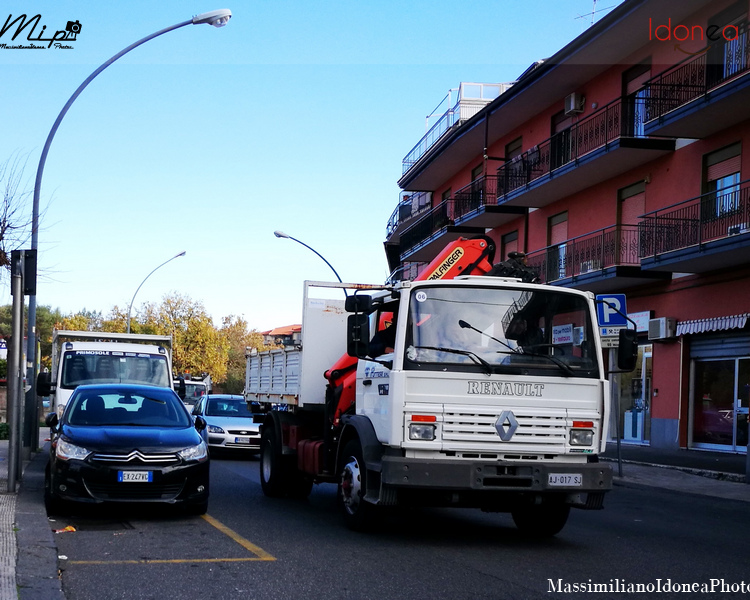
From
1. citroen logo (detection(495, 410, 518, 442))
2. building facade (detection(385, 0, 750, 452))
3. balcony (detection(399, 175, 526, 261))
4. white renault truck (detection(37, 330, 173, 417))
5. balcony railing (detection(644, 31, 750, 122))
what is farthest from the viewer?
balcony (detection(399, 175, 526, 261))

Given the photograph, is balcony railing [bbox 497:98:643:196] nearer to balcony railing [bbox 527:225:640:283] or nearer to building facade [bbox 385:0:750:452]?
building facade [bbox 385:0:750:452]

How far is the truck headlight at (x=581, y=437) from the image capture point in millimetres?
8539

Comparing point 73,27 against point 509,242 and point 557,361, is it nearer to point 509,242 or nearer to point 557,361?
point 557,361

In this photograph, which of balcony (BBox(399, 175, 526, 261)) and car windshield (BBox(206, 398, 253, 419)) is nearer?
car windshield (BBox(206, 398, 253, 419))

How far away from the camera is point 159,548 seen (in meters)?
8.08

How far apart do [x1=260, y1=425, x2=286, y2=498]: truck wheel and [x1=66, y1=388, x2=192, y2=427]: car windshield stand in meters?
1.62

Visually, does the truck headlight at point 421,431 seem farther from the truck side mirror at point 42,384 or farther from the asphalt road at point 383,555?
the truck side mirror at point 42,384

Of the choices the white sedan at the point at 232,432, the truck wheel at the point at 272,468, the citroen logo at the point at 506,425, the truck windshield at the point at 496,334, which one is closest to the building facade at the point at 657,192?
the white sedan at the point at 232,432

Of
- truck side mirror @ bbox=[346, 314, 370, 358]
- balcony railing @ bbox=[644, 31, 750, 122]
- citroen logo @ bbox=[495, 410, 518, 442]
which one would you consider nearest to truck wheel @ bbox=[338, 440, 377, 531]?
truck side mirror @ bbox=[346, 314, 370, 358]

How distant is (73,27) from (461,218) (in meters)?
20.5

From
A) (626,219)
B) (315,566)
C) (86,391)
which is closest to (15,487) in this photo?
(86,391)

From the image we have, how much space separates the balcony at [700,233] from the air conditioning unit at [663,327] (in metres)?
1.53

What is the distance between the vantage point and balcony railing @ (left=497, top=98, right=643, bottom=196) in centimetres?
2478

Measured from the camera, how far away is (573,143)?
27.0 meters
